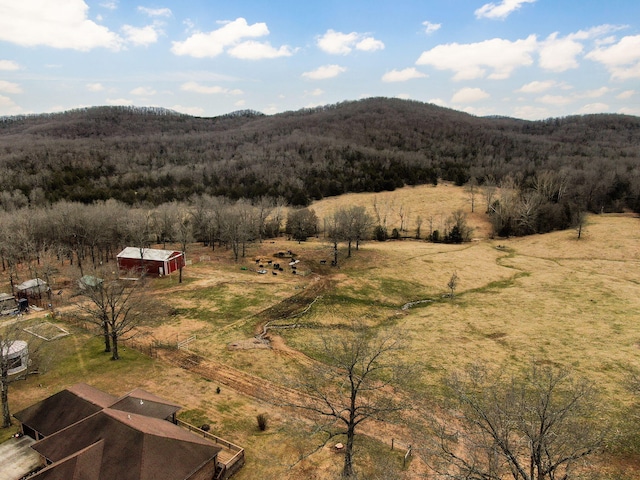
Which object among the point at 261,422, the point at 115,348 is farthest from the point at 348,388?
the point at 115,348

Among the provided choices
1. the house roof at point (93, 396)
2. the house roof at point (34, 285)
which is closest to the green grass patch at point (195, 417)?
the house roof at point (93, 396)

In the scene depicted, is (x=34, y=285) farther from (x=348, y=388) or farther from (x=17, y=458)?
(x=348, y=388)

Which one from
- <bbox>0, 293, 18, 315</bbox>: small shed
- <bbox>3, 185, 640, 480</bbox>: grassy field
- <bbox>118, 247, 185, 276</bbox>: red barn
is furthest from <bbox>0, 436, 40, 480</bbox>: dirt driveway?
<bbox>118, 247, 185, 276</bbox>: red barn

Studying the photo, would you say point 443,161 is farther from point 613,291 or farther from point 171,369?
point 171,369

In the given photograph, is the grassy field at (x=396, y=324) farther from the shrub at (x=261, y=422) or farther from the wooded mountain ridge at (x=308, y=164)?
the wooded mountain ridge at (x=308, y=164)

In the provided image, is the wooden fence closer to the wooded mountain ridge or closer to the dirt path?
the dirt path

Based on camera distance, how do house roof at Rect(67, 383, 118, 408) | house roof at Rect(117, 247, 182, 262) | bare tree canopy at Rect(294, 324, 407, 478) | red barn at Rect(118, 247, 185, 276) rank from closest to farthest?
house roof at Rect(67, 383, 118, 408) < bare tree canopy at Rect(294, 324, 407, 478) < red barn at Rect(118, 247, 185, 276) < house roof at Rect(117, 247, 182, 262)
